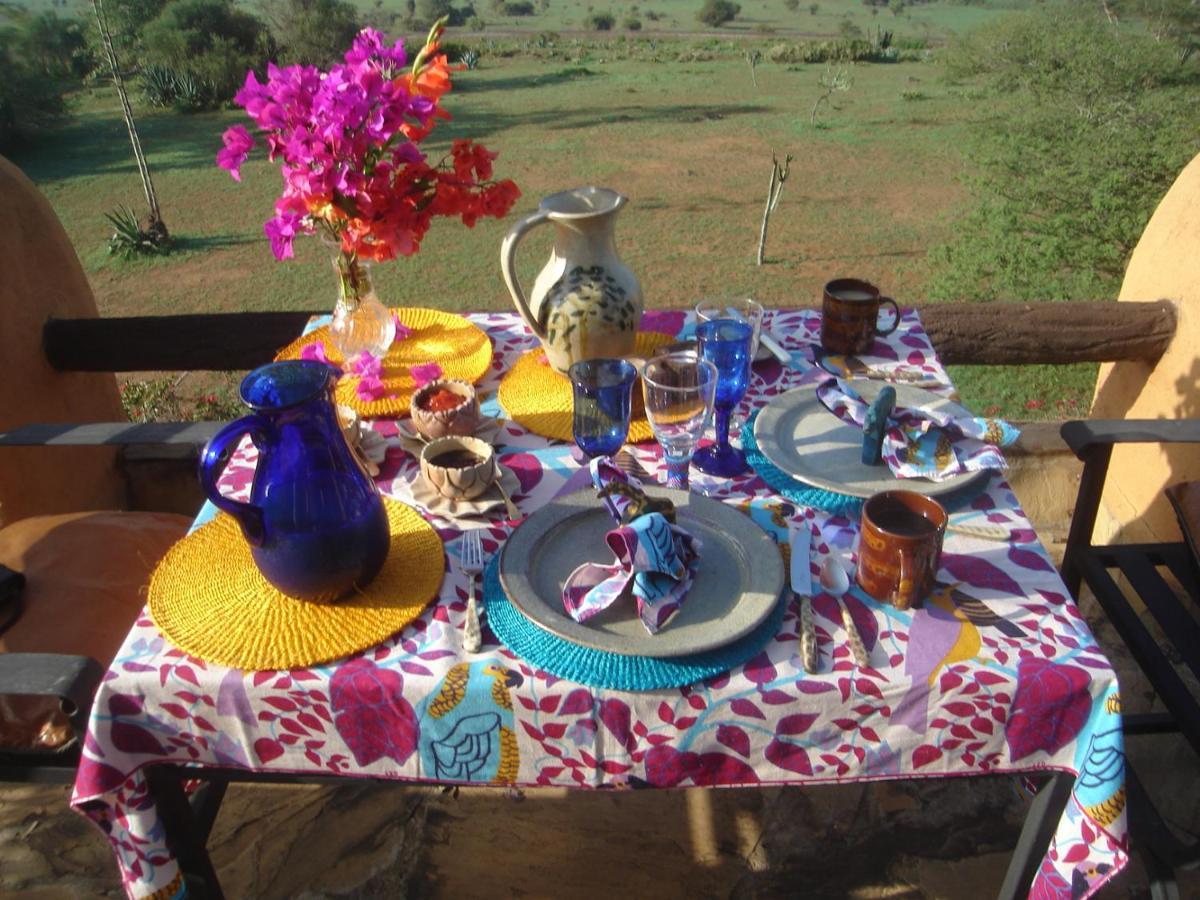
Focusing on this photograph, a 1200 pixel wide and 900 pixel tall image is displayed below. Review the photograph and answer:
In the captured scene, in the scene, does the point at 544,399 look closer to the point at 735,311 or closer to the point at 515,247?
the point at 515,247

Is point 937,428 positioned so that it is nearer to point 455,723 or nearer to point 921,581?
point 921,581

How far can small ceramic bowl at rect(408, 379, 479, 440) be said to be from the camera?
62.6 inches

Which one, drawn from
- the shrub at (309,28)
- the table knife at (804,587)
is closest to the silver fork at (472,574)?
the table knife at (804,587)

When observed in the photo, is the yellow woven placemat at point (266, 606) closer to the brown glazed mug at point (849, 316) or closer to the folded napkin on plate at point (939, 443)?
the folded napkin on plate at point (939, 443)

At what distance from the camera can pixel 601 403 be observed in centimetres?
143

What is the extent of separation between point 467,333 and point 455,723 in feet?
3.82

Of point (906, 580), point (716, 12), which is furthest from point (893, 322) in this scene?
point (716, 12)

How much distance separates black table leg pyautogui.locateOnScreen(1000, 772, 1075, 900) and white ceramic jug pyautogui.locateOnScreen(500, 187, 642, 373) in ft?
3.51

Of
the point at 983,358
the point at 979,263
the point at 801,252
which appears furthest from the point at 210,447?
the point at 801,252

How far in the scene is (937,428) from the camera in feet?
4.99

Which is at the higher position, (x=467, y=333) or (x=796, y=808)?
(x=467, y=333)

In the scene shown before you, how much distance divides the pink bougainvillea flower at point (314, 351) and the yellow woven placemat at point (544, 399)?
431 millimetres

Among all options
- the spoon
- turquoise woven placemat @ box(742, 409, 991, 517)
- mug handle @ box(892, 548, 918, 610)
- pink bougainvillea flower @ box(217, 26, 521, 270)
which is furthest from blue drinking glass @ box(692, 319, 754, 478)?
pink bougainvillea flower @ box(217, 26, 521, 270)

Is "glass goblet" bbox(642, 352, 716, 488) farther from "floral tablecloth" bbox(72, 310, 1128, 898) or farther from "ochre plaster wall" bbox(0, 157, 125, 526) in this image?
"ochre plaster wall" bbox(0, 157, 125, 526)
